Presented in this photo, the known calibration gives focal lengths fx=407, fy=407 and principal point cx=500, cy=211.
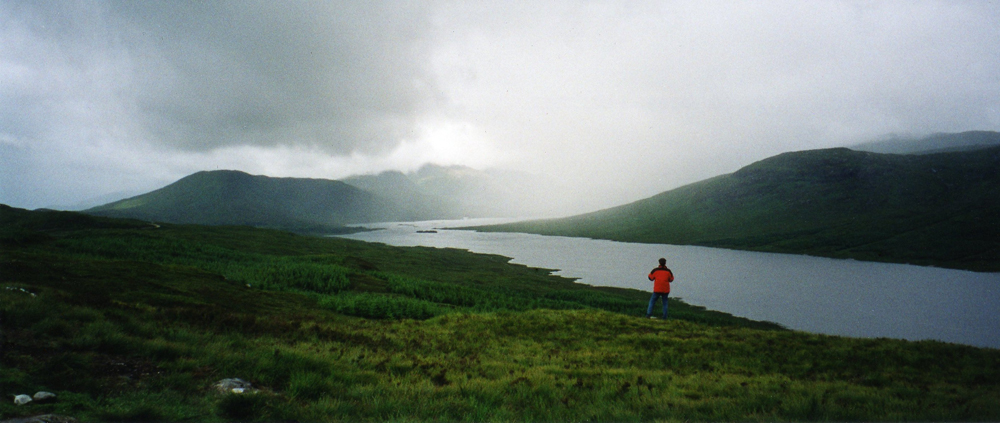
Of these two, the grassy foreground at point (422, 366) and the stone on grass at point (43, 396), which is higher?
the stone on grass at point (43, 396)

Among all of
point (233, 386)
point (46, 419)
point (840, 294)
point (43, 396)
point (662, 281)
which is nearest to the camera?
point (46, 419)

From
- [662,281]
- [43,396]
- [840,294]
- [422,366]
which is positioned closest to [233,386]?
[43,396]

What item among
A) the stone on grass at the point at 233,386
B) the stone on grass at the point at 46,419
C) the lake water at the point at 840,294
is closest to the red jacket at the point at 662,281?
the stone on grass at the point at 233,386

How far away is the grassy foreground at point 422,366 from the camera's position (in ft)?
21.9

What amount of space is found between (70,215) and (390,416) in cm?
10695

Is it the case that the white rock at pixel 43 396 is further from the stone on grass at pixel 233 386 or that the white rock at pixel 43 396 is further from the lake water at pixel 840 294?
the lake water at pixel 840 294

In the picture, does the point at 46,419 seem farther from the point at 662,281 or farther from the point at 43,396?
the point at 662,281

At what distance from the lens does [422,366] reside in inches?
418

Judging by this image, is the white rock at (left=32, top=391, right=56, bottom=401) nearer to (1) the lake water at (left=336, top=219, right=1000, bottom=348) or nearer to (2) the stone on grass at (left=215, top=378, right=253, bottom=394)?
(2) the stone on grass at (left=215, top=378, right=253, bottom=394)

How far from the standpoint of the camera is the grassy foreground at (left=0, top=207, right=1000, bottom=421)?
667 cm

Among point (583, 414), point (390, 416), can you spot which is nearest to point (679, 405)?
point (583, 414)

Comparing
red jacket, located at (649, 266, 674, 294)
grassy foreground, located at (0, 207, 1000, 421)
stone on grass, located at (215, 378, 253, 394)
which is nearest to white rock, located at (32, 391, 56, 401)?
grassy foreground, located at (0, 207, 1000, 421)

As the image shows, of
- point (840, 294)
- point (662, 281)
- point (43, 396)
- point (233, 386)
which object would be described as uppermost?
point (43, 396)

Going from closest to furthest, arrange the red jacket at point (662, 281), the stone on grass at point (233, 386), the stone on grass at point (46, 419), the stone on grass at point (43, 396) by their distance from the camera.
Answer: the stone on grass at point (46, 419) → the stone on grass at point (43, 396) → the stone on grass at point (233, 386) → the red jacket at point (662, 281)
